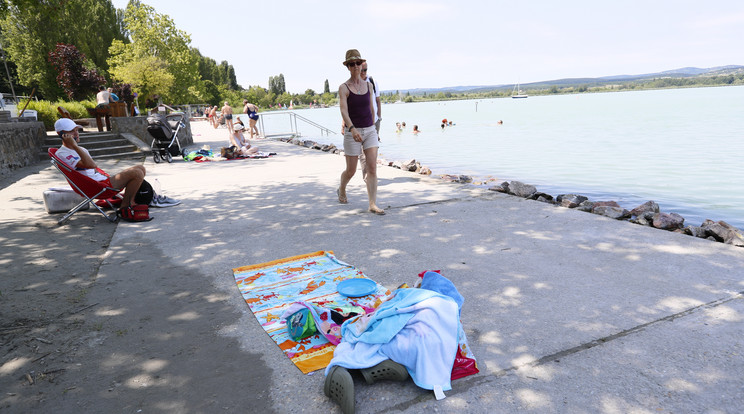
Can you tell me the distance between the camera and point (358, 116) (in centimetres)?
576

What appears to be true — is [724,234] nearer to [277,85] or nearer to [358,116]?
[358,116]

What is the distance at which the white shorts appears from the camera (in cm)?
584

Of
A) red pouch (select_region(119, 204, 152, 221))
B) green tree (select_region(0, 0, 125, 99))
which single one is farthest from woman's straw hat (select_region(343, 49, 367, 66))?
green tree (select_region(0, 0, 125, 99))

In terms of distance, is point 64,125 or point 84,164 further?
point 84,164

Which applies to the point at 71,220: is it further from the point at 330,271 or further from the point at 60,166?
the point at 330,271

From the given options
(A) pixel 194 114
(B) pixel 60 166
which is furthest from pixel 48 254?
(A) pixel 194 114

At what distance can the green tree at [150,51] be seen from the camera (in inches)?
1444

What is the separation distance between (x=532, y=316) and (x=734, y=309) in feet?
4.51

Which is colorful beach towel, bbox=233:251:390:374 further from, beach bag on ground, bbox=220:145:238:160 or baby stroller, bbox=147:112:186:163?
baby stroller, bbox=147:112:186:163

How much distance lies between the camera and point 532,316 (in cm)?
308

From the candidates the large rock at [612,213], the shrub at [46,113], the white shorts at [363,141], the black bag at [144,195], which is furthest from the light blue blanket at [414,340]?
the shrub at [46,113]

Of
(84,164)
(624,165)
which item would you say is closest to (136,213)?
(84,164)

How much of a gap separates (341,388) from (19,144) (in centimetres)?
1282

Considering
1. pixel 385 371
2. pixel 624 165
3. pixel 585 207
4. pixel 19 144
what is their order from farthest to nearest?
pixel 624 165, pixel 19 144, pixel 585 207, pixel 385 371
